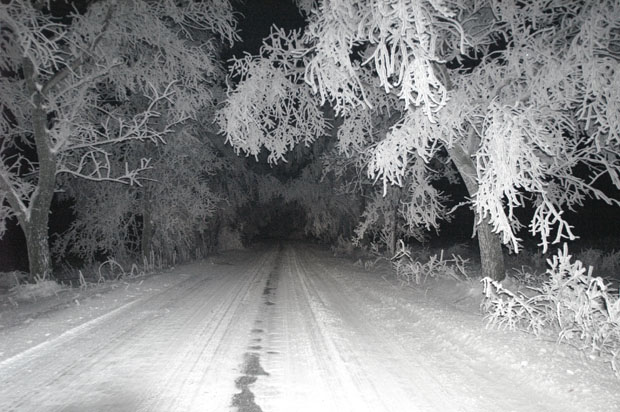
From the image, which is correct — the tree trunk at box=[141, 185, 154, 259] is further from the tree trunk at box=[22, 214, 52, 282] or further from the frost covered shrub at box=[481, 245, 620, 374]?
the frost covered shrub at box=[481, 245, 620, 374]

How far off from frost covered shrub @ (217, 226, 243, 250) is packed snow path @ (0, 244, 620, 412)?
22260 mm

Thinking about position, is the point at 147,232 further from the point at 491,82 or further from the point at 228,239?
the point at 491,82

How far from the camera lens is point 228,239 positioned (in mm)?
32812

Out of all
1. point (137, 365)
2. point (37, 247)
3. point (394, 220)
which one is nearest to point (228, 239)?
point (394, 220)

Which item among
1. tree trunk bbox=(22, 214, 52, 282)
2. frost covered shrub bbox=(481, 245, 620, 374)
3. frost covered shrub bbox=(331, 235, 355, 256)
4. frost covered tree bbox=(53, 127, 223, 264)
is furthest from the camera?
frost covered shrub bbox=(331, 235, 355, 256)

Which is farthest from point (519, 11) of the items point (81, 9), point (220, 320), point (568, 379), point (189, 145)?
point (189, 145)

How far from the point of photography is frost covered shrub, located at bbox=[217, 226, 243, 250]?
106 feet

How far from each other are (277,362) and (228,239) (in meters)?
27.5

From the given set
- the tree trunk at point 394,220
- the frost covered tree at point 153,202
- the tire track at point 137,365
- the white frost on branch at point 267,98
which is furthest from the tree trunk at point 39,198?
the tree trunk at point 394,220

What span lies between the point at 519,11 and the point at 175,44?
9.92m

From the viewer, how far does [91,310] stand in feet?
30.6

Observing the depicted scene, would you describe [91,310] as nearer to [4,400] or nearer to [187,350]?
[187,350]

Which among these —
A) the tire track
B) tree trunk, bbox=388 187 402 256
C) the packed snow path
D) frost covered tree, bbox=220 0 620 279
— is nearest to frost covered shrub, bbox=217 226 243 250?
tree trunk, bbox=388 187 402 256

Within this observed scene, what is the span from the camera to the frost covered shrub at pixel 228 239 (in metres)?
32.3
